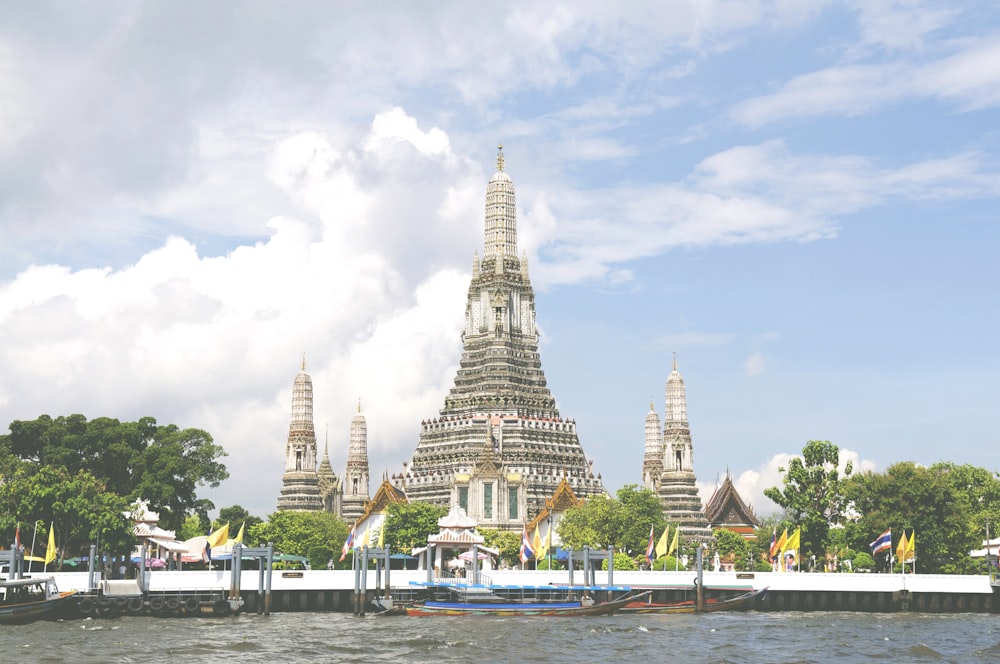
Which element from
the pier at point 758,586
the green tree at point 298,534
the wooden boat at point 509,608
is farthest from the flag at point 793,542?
the green tree at point 298,534

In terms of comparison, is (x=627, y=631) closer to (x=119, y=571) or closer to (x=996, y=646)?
(x=996, y=646)

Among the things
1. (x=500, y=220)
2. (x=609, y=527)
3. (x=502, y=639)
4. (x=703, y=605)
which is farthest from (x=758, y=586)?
(x=500, y=220)

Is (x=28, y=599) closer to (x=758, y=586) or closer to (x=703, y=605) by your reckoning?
(x=703, y=605)

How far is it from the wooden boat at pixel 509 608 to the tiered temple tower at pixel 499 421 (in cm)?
4802

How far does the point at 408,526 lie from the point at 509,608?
1363 inches

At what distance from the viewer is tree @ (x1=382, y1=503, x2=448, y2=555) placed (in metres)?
103

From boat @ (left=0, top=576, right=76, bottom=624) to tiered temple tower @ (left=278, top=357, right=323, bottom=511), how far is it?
70878 millimetres

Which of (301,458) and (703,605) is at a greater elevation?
(301,458)

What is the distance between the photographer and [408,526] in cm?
10362

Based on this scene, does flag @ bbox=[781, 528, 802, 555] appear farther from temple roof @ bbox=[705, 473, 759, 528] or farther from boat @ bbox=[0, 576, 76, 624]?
temple roof @ bbox=[705, 473, 759, 528]

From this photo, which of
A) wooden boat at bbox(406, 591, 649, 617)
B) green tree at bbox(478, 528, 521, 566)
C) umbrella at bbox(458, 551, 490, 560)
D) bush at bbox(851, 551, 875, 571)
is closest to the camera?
wooden boat at bbox(406, 591, 649, 617)

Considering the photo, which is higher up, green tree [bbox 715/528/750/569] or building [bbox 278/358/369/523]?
building [bbox 278/358/369/523]

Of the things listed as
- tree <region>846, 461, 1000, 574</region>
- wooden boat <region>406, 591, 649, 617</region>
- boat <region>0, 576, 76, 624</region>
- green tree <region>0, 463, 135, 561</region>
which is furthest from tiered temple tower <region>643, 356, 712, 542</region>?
boat <region>0, 576, 76, 624</region>

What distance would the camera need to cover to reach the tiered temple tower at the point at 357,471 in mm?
144375
